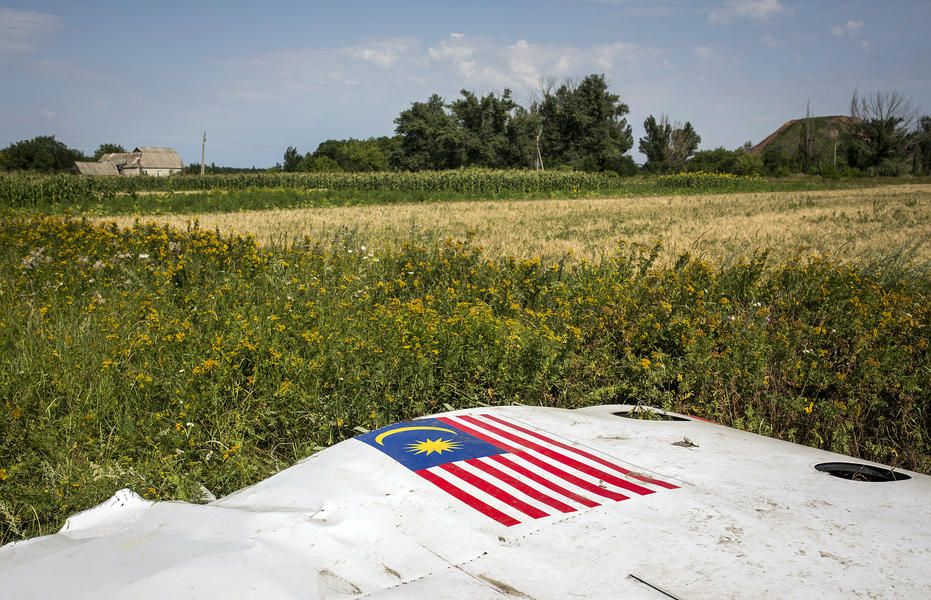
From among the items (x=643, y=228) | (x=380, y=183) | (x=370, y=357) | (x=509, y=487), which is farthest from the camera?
(x=380, y=183)

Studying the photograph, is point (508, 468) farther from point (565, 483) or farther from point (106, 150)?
point (106, 150)

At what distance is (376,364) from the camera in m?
4.38

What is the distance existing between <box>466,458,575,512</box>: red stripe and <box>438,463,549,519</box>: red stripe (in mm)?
61

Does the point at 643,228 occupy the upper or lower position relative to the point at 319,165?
lower

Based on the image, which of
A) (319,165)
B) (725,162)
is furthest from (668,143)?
(319,165)

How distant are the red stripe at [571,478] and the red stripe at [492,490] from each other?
0.26 m

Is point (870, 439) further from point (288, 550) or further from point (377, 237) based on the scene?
point (377, 237)

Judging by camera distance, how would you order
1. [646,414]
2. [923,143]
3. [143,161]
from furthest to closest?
[143,161]
[923,143]
[646,414]

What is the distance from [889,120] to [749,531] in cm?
7213

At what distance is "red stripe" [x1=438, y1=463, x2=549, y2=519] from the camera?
7.61 feet

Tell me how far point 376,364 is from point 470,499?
2.08 m

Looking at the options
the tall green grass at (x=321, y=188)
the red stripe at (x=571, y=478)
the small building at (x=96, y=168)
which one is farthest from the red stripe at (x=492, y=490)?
the small building at (x=96, y=168)

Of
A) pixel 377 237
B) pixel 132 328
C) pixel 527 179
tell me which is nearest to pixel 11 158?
pixel 527 179

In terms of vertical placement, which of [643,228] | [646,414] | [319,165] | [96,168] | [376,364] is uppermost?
[319,165]
